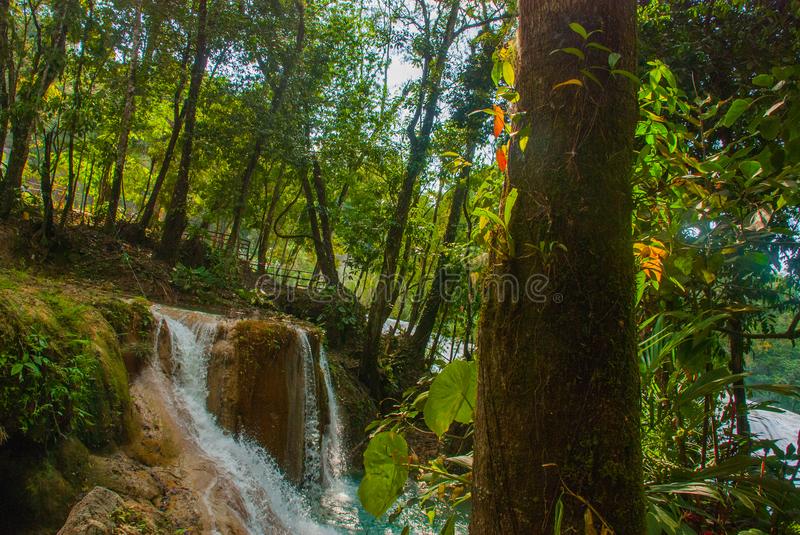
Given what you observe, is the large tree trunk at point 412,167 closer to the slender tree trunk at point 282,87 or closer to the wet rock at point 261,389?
the wet rock at point 261,389

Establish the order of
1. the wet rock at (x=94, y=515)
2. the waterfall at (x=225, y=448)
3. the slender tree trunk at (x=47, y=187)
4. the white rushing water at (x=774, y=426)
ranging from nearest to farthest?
the white rushing water at (x=774, y=426), the wet rock at (x=94, y=515), the waterfall at (x=225, y=448), the slender tree trunk at (x=47, y=187)

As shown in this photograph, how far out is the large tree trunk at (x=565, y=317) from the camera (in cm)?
81

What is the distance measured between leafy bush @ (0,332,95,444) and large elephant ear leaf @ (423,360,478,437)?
3.51m

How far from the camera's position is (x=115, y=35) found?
10461 mm

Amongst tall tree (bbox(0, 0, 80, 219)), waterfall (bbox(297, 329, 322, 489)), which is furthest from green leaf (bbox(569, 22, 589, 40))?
tall tree (bbox(0, 0, 80, 219))

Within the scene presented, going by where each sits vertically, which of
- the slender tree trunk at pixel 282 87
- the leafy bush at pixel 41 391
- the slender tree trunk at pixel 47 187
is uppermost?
the slender tree trunk at pixel 282 87

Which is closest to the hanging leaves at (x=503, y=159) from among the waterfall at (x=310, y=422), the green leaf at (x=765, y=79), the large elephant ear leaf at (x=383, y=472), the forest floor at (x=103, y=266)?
the green leaf at (x=765, y=79)

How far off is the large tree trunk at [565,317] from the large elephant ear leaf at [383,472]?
34 centimetres

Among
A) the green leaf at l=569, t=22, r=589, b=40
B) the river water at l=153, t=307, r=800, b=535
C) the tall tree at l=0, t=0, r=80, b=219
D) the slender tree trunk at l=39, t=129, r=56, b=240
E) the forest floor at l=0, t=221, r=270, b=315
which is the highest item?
the tall tree at l=0, t=0, r=80, b=219

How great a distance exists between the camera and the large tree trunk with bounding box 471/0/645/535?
813 millimetres

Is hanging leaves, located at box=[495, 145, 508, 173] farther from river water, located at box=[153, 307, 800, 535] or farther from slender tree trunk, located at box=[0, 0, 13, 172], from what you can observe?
slender tree trunk, located at box=[0, 0, 13, 172]

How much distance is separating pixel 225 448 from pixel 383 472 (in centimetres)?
544

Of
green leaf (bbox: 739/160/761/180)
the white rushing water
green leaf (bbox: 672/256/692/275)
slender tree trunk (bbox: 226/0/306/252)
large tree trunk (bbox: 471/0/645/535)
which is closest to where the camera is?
large tree trunk (bbox: 471/0/645/535)

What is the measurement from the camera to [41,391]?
3.51 m
